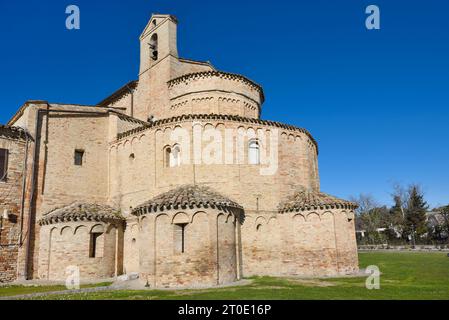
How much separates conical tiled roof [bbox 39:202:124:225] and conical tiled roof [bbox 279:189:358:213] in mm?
9689

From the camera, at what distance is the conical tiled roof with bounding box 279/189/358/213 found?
63.4 ft

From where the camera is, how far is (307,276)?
18.7 m

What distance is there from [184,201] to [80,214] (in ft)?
21.4

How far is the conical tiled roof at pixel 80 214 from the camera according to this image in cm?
1878

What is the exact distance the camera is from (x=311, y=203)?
64.2 ft

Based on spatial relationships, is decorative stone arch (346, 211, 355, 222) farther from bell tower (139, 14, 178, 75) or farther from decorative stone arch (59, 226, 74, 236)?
bell tower (139, 14, 178, 75)

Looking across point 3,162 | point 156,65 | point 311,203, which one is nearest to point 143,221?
point 311,203

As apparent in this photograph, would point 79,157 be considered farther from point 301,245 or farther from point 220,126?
point 301,245

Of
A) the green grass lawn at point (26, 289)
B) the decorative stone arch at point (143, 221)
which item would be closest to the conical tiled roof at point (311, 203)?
the decorative stone arch at point (143, 221)

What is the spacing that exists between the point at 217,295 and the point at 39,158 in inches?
557

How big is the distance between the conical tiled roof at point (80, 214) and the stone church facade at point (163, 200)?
2.8 inches

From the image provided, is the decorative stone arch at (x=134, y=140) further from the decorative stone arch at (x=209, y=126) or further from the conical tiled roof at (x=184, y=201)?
the conical tiled roof at (x=184, y=201)

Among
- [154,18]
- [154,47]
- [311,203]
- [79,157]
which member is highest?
[154,18]

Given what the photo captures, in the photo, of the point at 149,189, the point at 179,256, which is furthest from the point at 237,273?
the point at 149,189
